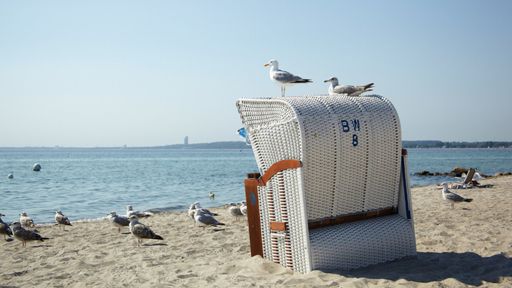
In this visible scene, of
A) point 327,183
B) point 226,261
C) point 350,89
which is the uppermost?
point 350,89

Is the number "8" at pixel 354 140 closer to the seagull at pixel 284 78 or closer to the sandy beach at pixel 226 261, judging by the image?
the sandy beach at pixel 226 261

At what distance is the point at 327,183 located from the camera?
705cm

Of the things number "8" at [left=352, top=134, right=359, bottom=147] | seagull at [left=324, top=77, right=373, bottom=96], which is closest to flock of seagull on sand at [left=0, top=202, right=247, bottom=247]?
seagull at [left=324, top=77, right=373, bottom=96]

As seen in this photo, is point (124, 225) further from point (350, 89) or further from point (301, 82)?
point (350, 89)

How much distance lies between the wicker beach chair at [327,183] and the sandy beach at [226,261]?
29 cm

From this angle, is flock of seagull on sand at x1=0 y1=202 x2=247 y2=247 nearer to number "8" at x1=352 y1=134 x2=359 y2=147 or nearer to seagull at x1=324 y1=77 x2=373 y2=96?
seagull at x1=324 y1=77 x2=373 y2=96

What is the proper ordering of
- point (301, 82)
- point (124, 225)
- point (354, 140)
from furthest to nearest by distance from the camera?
point (124, 225) → point (301, 82) → point (354, 140)

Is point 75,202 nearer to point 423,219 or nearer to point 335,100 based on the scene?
point 423,219

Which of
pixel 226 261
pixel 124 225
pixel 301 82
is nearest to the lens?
pixel 226 261

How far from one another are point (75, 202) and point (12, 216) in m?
5.98

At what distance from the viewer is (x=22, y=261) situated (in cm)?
985

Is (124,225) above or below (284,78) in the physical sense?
below

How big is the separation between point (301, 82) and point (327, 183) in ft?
11.5

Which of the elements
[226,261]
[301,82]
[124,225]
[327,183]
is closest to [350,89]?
[301,82]
